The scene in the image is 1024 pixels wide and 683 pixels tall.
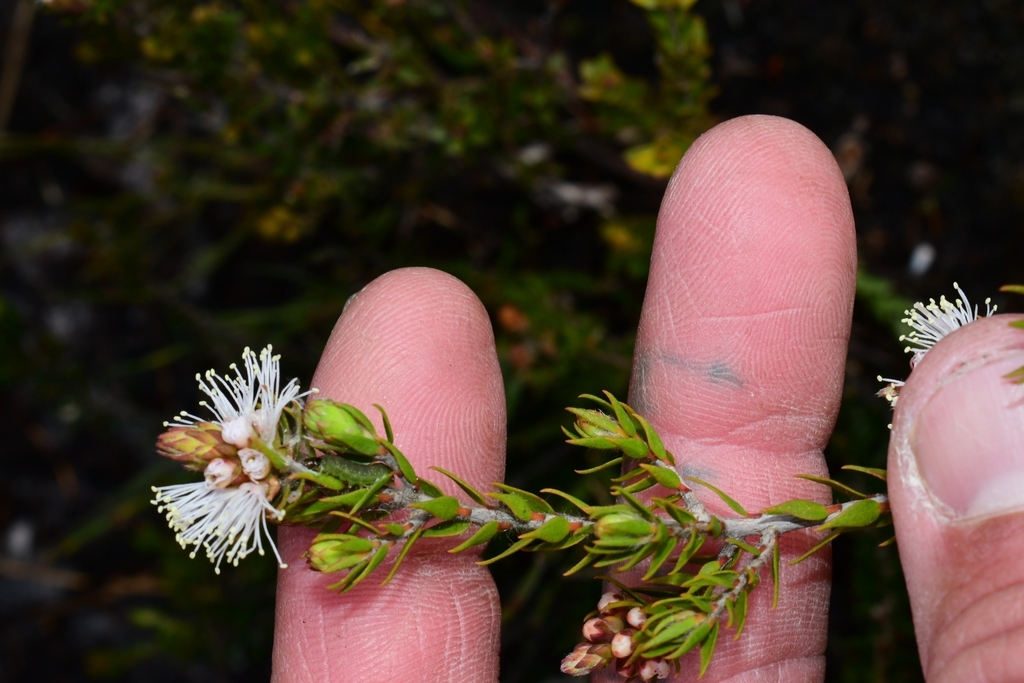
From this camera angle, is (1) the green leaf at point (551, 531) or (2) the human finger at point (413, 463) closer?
(1) the green leaf at point (551, 531)

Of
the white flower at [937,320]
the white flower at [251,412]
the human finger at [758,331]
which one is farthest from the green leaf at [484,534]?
the white flower at [937,320]

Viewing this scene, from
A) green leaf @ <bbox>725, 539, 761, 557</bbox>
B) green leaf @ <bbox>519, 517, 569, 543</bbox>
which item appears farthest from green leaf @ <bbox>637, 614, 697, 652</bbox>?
green leaf @ <bbox>519, 517, 569, 543</bbox>

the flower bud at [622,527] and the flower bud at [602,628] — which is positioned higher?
the flower bud at [622,527]

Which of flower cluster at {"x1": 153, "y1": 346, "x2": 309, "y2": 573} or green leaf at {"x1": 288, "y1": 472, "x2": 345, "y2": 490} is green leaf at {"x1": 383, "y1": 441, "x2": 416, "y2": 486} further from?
flower cluster at {"x1": 153, "y1": 346, "x2": 309, "y2": 573}

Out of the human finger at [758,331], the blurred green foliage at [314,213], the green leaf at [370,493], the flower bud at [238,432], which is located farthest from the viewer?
the blurred green foliage at [314,213]

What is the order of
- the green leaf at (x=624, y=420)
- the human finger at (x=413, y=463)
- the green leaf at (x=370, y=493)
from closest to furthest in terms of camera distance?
the green leaf at (x=370, y=493) → the green leaf at (x=624, y=420) → the human finger at (x=413, y=463)

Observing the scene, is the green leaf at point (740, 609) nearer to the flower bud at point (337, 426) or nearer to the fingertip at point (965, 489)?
the fingertip at point (965, 489)

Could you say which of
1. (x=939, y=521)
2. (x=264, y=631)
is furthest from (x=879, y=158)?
(x=264, y=631)
